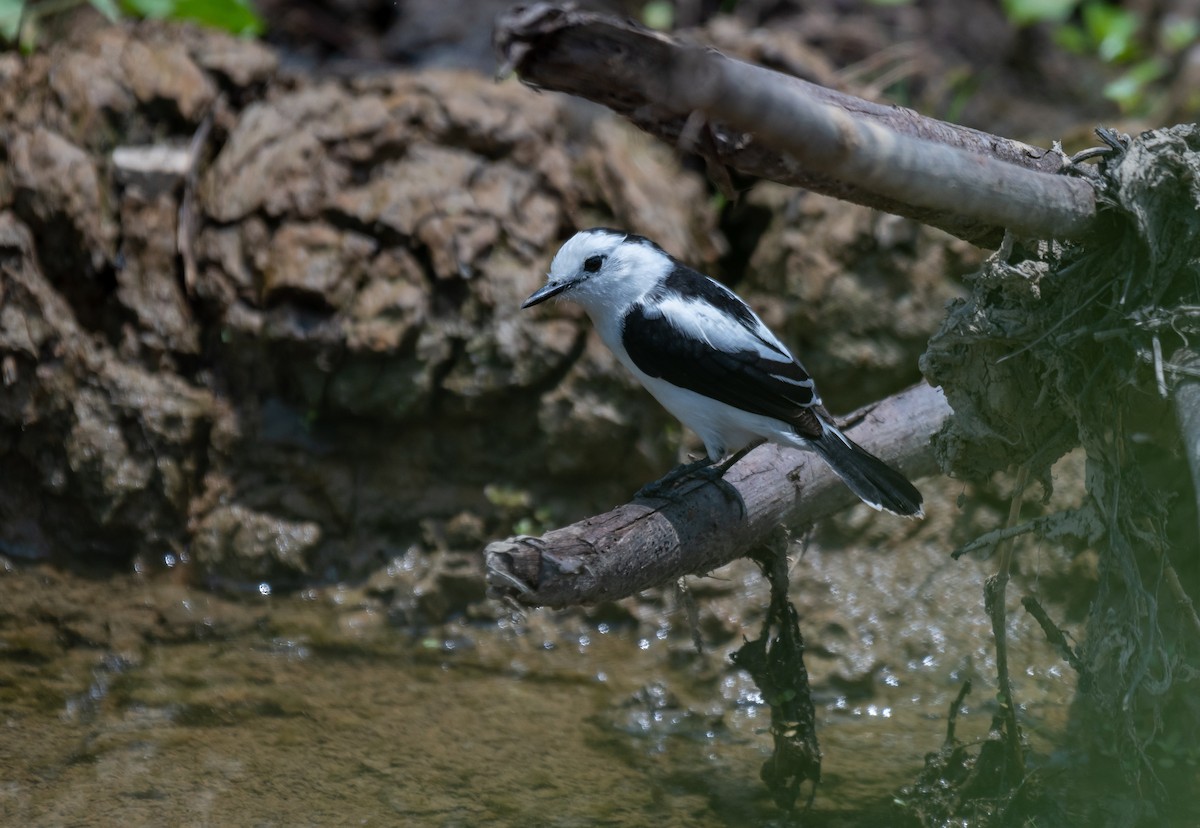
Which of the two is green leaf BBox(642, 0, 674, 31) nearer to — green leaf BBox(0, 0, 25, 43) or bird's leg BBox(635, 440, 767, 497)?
green leaf BBox(0, 0, 25, 43)

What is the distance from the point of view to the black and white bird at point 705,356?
3.71 meters

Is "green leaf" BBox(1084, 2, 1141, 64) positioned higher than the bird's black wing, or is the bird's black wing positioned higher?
"green leaf" BBox(1084, 2, 1141, 64)

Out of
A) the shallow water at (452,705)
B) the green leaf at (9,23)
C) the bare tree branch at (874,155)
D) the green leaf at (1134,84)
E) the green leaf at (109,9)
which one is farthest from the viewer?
the green leaf at (1134,84)

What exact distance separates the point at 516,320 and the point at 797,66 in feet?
7.16

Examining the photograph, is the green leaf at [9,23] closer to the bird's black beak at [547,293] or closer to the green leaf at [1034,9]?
the bird's black beak at [547,293]

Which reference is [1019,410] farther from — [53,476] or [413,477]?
[53,476]

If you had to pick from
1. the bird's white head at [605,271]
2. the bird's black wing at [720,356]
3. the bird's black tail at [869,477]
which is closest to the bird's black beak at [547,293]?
the bird's white head at [605,271]

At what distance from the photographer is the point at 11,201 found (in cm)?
516

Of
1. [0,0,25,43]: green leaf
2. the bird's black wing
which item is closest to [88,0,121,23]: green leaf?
[0,0,25,43]: green leaf

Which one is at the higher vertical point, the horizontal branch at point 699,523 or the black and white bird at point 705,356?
the black and white bird at point 705,356

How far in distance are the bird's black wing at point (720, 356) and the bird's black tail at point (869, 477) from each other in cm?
8

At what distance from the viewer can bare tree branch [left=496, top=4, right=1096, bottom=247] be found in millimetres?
1977

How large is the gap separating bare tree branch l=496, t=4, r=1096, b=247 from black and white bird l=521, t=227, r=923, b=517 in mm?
1049

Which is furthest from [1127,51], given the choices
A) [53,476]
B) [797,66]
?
[53,476]
